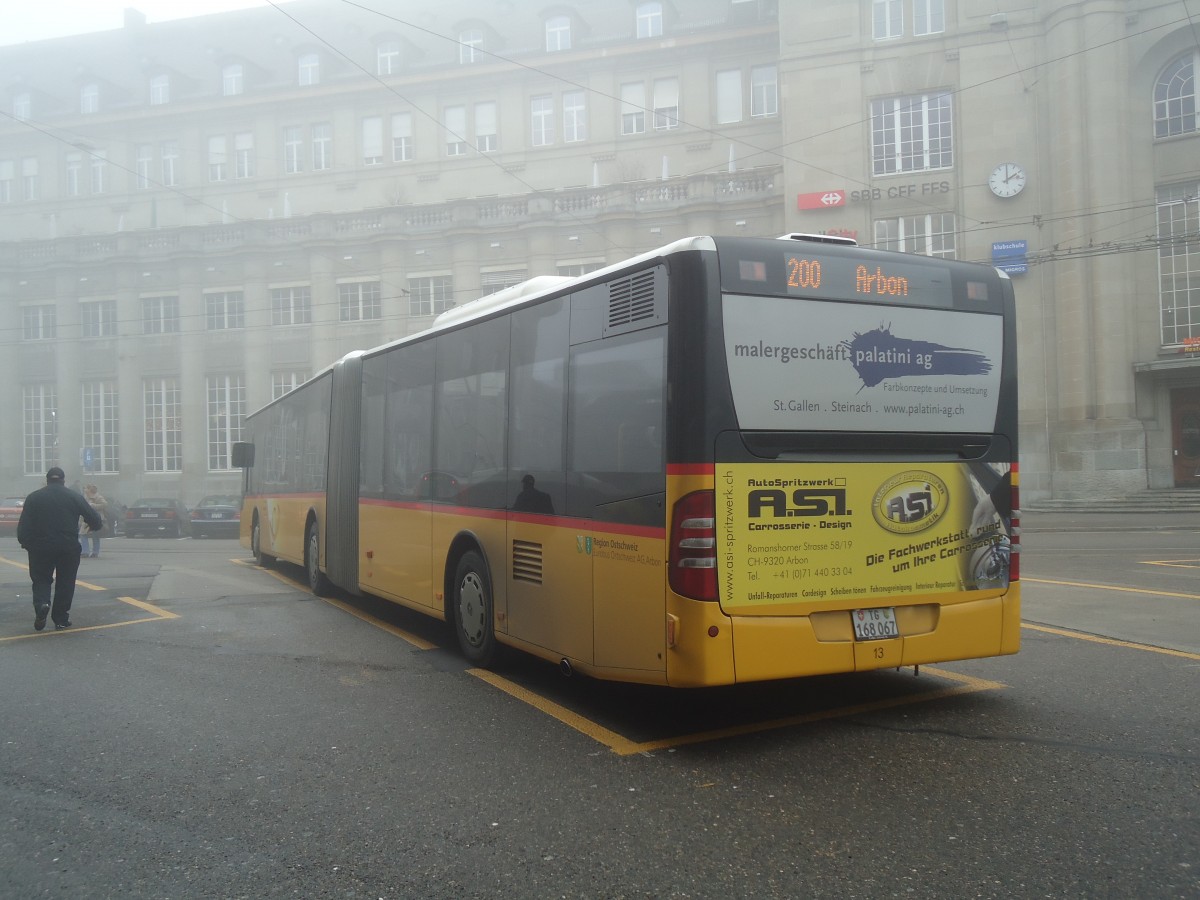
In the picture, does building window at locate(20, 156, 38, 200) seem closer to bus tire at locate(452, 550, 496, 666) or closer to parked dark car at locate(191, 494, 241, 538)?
parked dark car at locate(191, 494, 241, 538)

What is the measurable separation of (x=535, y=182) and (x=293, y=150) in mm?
13313

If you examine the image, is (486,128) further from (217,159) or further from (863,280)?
(863,280)

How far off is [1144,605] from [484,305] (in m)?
7.33

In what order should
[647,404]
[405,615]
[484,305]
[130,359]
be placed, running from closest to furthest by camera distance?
[647,404] < [484,305] < [405,615] < [130,359]

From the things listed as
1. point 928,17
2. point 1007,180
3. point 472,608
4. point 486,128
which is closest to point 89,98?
point 486,128

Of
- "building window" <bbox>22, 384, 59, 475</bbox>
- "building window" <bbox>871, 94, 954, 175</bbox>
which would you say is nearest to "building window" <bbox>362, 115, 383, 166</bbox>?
"building window" <bbox>22, 384, 59, 475</bbox>

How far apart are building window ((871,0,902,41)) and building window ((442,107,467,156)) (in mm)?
20962

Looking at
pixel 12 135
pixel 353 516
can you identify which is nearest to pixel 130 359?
pixel 12 135

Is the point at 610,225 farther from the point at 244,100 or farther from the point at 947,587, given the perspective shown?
the point at 947,587

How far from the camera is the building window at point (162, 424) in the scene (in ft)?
153

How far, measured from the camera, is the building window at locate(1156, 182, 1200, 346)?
102 ft

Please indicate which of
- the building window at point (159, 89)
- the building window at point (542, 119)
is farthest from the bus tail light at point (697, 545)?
the building window at point (159, 89)

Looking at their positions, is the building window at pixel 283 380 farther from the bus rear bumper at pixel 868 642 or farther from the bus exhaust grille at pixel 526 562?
the bus rear bumper at pixel 868 642

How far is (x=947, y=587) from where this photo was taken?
5.98 metres
